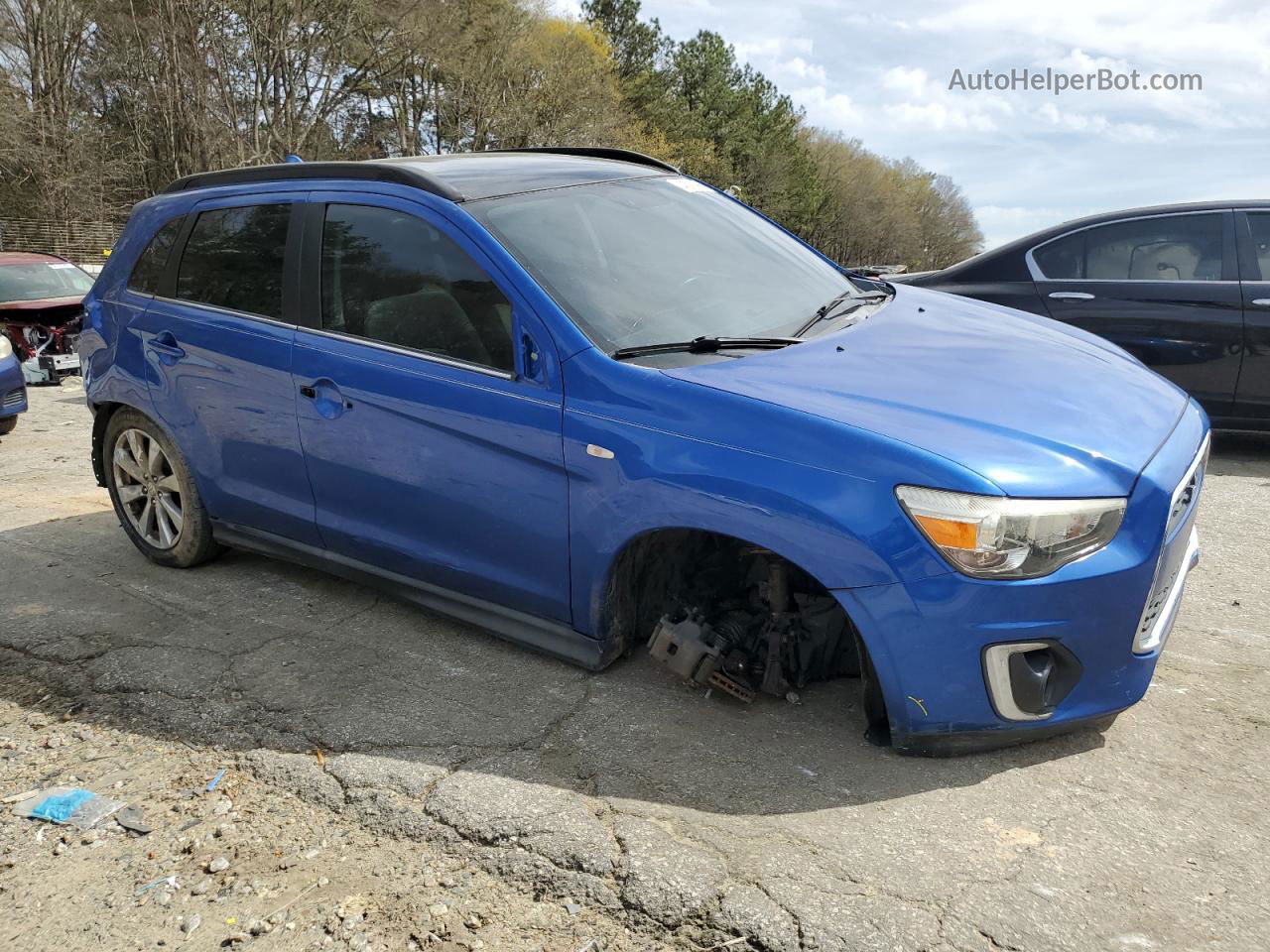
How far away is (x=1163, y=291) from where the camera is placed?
6.46 m

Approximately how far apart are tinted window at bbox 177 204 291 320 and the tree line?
31861 mm

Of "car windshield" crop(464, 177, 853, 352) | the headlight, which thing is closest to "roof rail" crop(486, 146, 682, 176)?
"car windshield" crop(464, 177, 853, 352)

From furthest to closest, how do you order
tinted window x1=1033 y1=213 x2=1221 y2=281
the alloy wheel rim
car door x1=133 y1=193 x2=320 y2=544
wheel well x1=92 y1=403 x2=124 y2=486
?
1. tinted window x1=1033 y1=213 x2=1221 y2=281
2. wheel well x1=92 y1=403 x2=124 y2=486
3. the alloy wheel rim
4. car door x1=133 y1=193 x2=320 y2=544

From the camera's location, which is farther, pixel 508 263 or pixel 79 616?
pixel 79 616

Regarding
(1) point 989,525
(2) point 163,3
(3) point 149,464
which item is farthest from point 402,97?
(1) point 989,525

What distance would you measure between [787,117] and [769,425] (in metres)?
80.2

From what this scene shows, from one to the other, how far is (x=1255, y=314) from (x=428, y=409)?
5.23 metres

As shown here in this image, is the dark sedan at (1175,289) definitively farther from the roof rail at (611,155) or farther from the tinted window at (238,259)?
the tinted window at (238,259)

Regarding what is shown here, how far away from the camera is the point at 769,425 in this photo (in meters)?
2.82

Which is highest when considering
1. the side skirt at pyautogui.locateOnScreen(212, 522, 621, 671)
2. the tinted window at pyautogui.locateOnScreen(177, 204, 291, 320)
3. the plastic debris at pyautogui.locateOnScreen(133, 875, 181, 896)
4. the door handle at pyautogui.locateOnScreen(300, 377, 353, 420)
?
the tinted window at pyautogui.locateOnScreen(177, 204, 291, 320)

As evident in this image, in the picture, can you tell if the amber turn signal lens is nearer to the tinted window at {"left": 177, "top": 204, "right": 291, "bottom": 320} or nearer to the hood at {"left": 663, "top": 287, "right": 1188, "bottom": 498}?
the hood at {"left": 663, "top": 287, "right": 1188, "bottom": 498}

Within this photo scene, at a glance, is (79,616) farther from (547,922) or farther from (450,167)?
(547,922)

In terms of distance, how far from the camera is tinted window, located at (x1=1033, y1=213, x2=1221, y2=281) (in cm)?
647

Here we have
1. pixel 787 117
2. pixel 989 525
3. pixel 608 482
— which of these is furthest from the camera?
pixel 787 117
